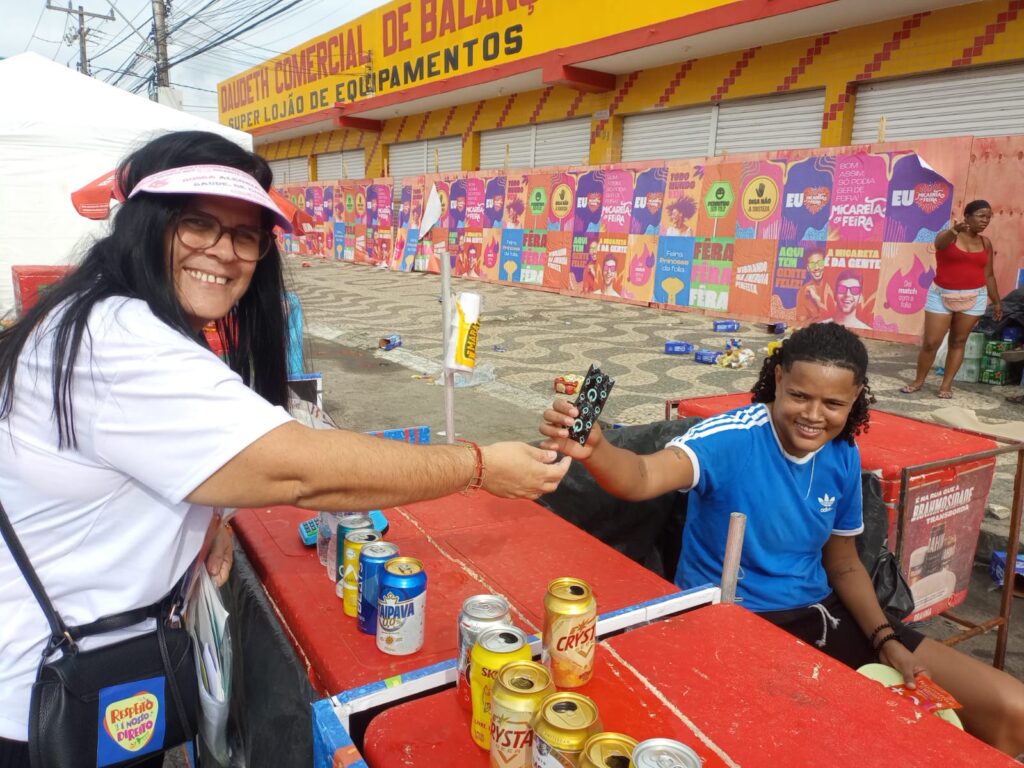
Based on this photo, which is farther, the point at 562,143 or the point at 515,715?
the point at 562,143

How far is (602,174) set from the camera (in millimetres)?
13992

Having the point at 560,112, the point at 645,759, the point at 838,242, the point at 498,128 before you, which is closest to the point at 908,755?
the point at 645,759

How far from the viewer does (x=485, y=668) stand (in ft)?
3.96

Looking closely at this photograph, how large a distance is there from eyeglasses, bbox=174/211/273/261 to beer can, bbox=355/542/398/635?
0.70 meters

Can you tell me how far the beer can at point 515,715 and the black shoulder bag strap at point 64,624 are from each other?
2.42 ft

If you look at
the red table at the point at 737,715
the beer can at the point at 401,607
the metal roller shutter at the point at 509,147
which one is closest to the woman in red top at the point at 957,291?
the red table at the point at 737,715

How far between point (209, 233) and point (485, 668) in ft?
3.27

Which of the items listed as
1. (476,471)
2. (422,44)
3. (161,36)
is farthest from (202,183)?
(161,36)

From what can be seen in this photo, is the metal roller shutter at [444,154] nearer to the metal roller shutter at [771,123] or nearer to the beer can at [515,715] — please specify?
the metal roller shutter at [771,123]

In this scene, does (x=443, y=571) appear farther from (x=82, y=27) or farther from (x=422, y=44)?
(x=82, y=27)

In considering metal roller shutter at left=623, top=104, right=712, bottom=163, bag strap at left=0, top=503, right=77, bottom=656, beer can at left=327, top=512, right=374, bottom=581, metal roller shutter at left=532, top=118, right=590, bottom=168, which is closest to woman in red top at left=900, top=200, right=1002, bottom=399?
beer can at left=327, top=512, right=374, bottom=581

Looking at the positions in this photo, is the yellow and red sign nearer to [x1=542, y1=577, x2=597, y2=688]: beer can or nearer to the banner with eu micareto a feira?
the banner with eu micareto a feira

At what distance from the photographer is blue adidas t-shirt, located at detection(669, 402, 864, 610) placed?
2.21 m

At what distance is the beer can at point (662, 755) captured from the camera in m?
0.95
